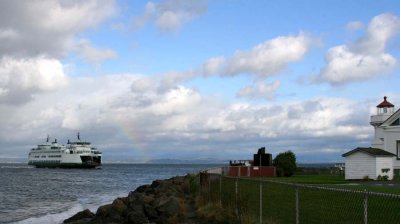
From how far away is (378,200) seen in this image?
19109 millimetres

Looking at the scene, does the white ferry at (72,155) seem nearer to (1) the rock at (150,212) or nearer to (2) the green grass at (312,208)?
(1) the rock at (150,212)

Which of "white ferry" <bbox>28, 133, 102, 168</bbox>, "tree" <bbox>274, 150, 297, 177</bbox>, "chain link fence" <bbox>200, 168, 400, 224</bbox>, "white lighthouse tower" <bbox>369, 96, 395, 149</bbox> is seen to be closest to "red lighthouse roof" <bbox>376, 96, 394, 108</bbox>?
"white lighthouse tower" <bbox>369, 96, 395, 149</bbox>

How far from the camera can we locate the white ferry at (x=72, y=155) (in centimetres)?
15312

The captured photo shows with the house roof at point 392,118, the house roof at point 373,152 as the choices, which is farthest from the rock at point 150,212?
the house roof at point 392,118

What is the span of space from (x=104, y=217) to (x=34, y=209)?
12.5 meters

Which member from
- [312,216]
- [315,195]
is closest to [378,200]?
[315,195]

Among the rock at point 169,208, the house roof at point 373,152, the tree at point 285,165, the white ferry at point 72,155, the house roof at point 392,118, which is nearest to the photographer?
the rock at point 169,208

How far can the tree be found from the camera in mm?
46969

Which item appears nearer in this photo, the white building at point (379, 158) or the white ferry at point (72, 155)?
the white building at point (379, 158)

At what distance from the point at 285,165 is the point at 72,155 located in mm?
114426

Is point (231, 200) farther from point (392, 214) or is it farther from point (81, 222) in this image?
point (81, 222)

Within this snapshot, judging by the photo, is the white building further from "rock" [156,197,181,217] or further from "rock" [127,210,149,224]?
"rock" [127,210,149,224]

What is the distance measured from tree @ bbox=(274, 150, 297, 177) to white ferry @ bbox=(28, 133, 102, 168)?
362ft

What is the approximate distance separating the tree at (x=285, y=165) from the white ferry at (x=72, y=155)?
4344 inches
